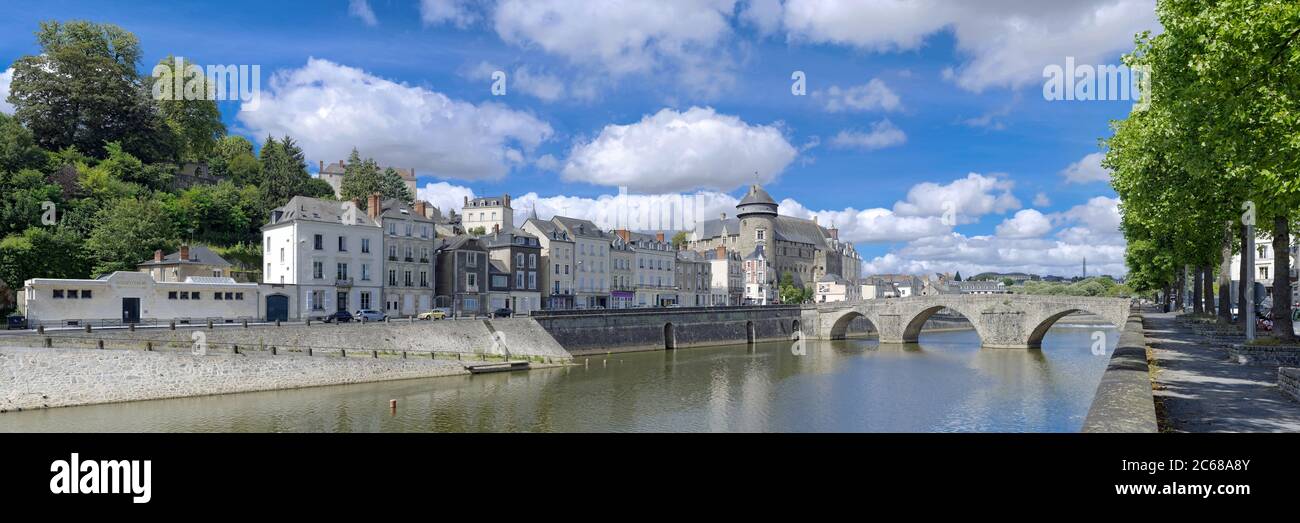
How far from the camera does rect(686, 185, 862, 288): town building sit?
119812mm

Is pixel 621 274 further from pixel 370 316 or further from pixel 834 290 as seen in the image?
pixel 834 290

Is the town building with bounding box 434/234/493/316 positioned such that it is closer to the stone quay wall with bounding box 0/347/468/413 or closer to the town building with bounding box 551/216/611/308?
the town building with bounding box 551/216/611/308

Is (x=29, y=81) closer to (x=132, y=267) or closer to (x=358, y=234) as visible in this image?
(x=132, y=267)

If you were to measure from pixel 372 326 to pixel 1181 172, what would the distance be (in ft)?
128

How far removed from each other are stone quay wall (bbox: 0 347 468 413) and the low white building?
676cm

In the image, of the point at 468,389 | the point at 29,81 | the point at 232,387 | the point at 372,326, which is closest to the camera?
the point at 232,387

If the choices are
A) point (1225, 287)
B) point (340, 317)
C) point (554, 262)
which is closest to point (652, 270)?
point (554, 262)

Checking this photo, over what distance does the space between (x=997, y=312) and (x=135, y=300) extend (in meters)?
61.9

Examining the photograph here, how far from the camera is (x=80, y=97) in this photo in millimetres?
65938

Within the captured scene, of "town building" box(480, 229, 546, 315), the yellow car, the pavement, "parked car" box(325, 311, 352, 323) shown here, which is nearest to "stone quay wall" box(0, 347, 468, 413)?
"parked car" box(325, 311, 352, 323)

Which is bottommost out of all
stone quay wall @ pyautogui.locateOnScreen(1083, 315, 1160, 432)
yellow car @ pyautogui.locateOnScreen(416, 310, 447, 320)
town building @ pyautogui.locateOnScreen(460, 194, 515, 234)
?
yellow car @ pyautogui.locateOnScreen(416, 310, 447, 320)

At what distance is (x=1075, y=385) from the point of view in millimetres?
38531

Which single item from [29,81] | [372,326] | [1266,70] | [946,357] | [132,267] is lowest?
[946,357]
